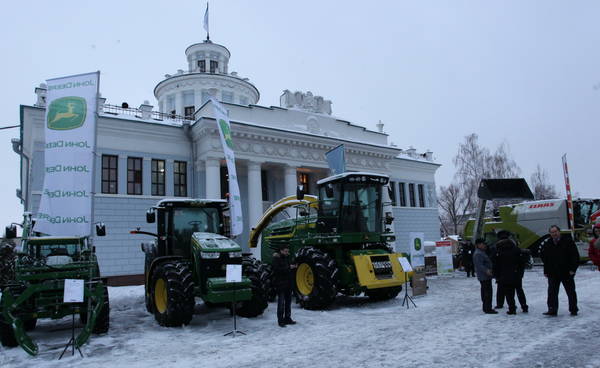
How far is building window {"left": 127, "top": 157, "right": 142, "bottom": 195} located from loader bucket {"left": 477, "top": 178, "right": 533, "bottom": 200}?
1627 centimetres

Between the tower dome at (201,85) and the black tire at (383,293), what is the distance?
23381 mm

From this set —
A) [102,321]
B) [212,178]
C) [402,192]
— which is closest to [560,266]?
[102,321]

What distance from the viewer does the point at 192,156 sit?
2278 cm

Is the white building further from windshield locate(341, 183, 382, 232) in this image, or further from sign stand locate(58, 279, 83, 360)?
sign stand locate(58, 279, 83, 360)

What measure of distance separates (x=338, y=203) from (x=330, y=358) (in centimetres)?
579

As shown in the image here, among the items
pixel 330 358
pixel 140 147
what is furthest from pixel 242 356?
pixel 140 147

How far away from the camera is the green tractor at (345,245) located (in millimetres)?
9971

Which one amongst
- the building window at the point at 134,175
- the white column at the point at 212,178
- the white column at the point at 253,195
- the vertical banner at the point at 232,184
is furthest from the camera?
the white column at the point at 253,195

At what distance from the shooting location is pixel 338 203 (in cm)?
1108

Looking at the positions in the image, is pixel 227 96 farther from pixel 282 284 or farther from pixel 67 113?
pixel 282 284

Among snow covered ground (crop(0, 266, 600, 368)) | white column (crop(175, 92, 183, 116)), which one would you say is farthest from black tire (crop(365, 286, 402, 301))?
white column (crop(175, 92, 183, 116))

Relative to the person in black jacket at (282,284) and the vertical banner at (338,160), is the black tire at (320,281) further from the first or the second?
the vertical banner at (338,160)

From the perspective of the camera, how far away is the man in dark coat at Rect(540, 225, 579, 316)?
24.3ft

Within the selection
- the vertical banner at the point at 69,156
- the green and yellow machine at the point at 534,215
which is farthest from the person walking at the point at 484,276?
the green and yellow machine at the point at 534,215
